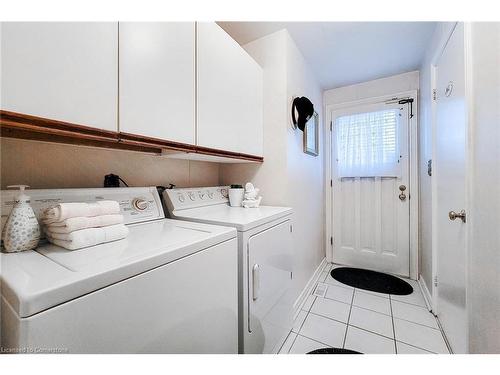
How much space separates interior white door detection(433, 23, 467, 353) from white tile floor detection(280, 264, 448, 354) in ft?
0.56

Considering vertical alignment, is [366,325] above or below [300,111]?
below

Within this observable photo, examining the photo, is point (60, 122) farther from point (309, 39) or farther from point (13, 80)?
point (309, 39)

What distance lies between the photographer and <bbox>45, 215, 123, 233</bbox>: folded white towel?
0.74 meters

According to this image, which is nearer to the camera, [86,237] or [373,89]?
[86,237]

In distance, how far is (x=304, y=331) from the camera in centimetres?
167

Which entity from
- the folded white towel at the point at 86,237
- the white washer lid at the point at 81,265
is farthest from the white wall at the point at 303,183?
the folded white towel at the point at 86,237

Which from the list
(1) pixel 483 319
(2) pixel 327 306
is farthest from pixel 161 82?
(2) pixel 327 306

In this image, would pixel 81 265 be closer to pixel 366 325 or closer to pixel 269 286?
pixel 269 286

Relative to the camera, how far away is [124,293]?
586 millimetres

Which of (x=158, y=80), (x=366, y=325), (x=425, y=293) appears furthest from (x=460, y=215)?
(x=158, y=80)

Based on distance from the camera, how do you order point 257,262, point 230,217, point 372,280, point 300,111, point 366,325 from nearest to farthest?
point 257,262 → point 230,217 → point 366,325 → point 300,111 → point 372,280

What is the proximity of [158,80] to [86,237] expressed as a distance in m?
0.77

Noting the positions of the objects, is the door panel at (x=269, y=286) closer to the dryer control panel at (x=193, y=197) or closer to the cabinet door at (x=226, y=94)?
the dryer control panel at (x=193, y=197)
